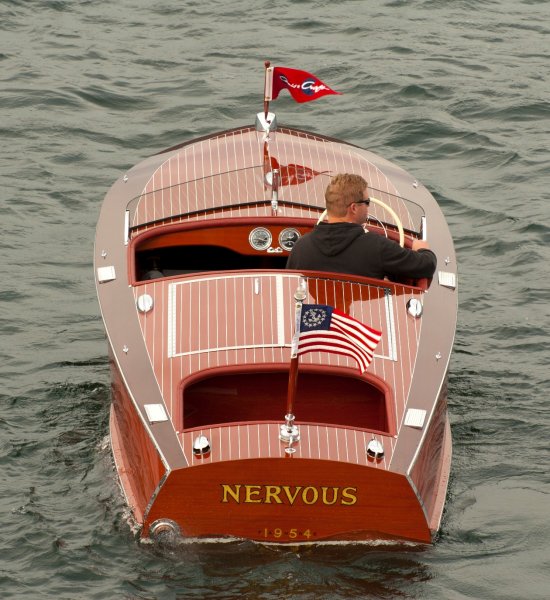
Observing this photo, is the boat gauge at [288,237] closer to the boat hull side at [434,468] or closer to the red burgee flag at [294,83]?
the red burgee flag at [294,83]

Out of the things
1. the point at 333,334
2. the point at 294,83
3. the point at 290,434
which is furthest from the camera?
the point at 294,83

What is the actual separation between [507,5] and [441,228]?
972 centimetres

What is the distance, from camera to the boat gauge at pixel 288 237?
9367 mm

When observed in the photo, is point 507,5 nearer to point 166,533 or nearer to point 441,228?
point 441,228

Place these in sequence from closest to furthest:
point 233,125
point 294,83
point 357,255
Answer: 1. point 357,255
2. point 294,83
3. point 233,125

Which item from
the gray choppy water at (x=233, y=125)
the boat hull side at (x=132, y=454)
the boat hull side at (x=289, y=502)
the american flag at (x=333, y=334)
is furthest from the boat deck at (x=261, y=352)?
the gray choppy water at (x=233, y=125)

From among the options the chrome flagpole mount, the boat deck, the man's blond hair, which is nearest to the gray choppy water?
the chrome flagpole mount

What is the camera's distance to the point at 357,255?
826 centimetres

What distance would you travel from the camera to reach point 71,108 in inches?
619

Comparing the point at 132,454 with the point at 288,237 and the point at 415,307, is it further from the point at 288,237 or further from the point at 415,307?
the point at 288,237

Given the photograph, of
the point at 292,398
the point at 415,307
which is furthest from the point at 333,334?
the point at 415,307

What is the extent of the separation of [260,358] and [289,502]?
1095 millimetres

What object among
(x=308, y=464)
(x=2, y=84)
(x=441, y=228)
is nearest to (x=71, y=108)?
(x=2, y=84)

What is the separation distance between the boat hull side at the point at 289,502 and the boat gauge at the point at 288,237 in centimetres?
273
